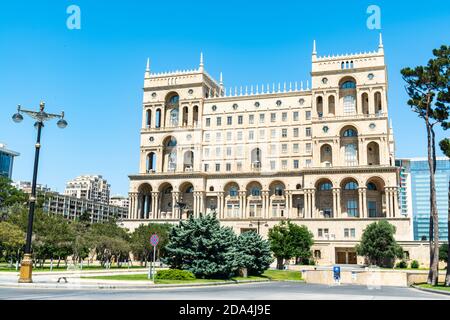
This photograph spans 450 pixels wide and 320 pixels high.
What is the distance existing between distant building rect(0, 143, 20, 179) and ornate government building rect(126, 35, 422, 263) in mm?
52269

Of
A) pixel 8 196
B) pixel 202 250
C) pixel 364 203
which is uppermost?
pixel 8 196

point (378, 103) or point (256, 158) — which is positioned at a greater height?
point (378, 103)

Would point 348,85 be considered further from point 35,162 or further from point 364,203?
point 35,162

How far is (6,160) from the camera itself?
415 ft

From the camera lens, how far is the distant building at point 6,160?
123 meters

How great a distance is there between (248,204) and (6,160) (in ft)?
249

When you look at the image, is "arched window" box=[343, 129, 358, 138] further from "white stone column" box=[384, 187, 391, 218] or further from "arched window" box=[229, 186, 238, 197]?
"arched window" box=[229, 186, 238, 197]

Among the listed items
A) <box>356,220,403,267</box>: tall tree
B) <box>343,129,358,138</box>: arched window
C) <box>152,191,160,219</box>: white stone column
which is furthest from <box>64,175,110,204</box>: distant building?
<box>356,220,403,267</box>: tall tree

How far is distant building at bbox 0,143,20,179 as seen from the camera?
122963 mm

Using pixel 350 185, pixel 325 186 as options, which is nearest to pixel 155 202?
pixel 325 186
